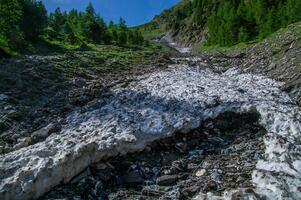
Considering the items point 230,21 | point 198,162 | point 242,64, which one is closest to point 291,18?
point 230,21

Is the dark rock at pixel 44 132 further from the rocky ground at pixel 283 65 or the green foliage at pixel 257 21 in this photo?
the green foliage at pixel 257 21

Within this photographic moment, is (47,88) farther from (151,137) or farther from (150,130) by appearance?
(151,137)

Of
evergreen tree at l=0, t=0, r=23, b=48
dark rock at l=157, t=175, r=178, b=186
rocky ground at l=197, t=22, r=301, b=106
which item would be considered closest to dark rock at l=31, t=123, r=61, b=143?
dark rock at l=157, t=175, r=178, b=186

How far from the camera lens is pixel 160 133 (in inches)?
711

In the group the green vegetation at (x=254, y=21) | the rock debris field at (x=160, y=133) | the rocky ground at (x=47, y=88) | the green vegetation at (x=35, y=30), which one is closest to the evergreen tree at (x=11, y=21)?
the green vegetation at (x=35, y=30)

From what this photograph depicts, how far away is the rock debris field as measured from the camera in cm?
1358

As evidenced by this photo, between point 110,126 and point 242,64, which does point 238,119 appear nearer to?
point 110,126

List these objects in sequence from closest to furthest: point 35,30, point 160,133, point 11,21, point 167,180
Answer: point 167,180
point 160,133
point 11,21
point 35,30

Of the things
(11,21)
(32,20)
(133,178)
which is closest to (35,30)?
(32,20)

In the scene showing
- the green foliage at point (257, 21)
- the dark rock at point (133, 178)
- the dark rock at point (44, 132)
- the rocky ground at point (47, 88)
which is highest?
the green foliage at point (257, 21)

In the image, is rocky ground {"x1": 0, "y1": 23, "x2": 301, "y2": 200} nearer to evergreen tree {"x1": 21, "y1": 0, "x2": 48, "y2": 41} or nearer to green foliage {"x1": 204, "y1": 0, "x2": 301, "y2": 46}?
evergreen tree {"x1": 21, "y1": 0, "x2": 48, "y2": 41}

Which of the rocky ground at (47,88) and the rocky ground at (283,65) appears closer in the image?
the rocky ground at (47,88)

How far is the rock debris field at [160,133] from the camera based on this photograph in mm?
13578

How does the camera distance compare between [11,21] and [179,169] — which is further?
[11,21]
